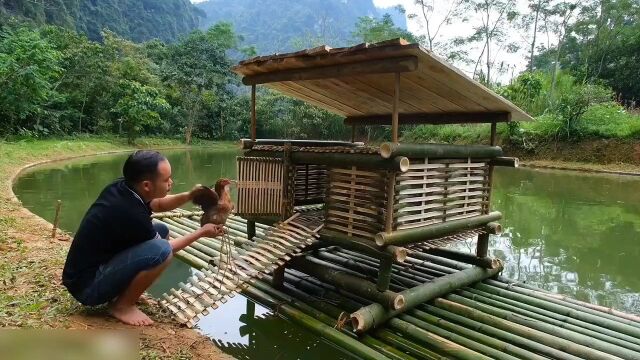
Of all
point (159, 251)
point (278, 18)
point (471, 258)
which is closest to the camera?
point (159, 251)

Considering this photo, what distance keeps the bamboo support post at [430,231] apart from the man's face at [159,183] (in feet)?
6.18

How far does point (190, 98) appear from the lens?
3072 cm

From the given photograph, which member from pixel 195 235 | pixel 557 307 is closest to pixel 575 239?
pixel 557 307

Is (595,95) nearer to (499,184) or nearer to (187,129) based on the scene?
(499,184)

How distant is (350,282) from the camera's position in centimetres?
445

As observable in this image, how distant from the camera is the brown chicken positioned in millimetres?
3340

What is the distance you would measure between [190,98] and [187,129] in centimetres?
222

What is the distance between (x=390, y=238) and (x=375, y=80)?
1689 mm

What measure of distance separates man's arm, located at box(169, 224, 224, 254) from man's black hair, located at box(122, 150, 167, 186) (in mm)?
489

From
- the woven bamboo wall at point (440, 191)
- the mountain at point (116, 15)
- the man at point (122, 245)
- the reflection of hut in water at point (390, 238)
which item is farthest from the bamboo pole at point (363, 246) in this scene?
the mountain at point (116, 15)

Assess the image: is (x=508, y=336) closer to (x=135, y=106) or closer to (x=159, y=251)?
(x=159, y=251)

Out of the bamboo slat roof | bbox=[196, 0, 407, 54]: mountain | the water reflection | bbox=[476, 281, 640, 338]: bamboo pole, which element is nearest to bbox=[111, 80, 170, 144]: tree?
the water reflection

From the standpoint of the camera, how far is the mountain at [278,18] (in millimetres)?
96812

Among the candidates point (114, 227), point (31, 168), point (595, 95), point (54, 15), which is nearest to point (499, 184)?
point (595, 95)
